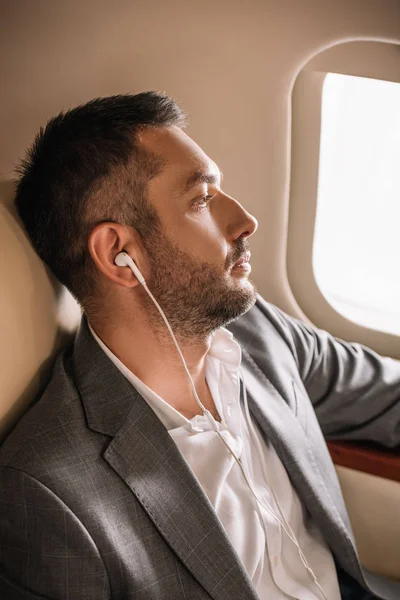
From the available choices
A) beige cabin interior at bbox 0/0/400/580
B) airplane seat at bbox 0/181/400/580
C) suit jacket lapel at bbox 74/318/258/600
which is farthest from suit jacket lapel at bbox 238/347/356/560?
A: airplane seat at bbox 0/181/400/580

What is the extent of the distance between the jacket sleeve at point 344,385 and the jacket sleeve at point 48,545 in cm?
71

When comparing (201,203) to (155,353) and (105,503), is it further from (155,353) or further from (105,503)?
(105,503)

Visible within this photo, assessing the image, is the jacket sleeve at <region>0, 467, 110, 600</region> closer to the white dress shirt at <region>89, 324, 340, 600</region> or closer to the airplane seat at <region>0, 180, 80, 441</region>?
the airplane seat at <region>0, 180, 80, 441</region>

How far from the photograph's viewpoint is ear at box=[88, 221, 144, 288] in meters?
1.14

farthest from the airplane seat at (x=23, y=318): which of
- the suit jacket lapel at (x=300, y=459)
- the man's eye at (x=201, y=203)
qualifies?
the suit jacket lapel at (x=300, y=459)

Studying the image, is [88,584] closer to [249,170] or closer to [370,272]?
[249,170]

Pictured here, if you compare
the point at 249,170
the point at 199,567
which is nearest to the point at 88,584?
the point at 199,567

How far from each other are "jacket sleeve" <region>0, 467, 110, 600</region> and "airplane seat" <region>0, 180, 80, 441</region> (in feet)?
0.43

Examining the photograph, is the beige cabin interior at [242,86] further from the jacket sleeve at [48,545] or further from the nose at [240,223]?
the nose at [240,223]

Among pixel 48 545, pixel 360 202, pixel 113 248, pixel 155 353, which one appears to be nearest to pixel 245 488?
pixel 155 353

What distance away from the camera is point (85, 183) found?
114cm

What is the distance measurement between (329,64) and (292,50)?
0.29 feet

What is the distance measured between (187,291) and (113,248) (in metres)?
0.16

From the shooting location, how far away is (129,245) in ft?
3.83
